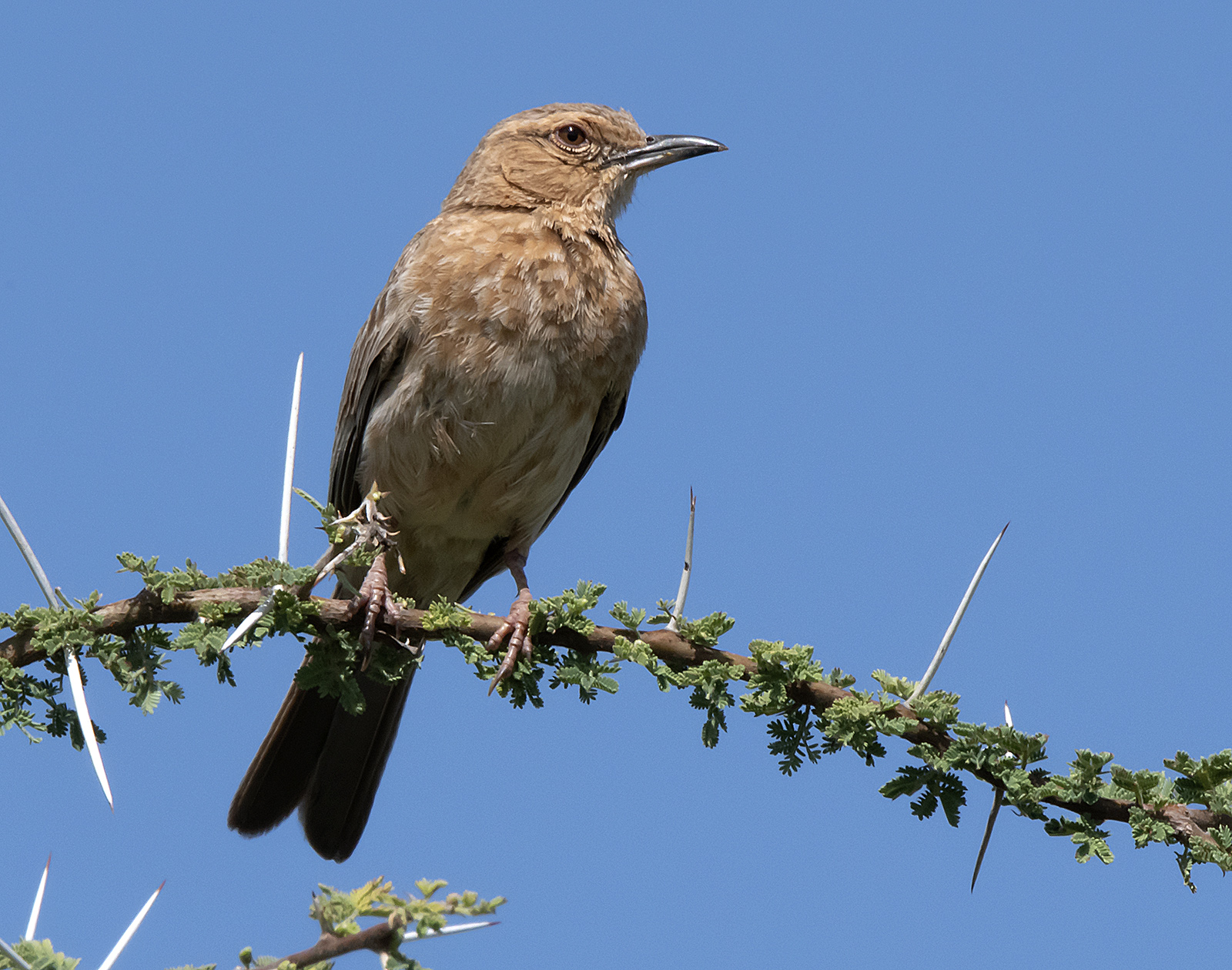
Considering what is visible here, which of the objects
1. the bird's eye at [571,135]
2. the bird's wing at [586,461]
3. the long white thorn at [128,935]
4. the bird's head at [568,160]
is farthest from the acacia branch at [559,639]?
the bird's eye at [571,135]

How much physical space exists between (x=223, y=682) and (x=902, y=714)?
1624 millimetres

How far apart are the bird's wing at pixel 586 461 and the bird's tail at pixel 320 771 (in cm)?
82

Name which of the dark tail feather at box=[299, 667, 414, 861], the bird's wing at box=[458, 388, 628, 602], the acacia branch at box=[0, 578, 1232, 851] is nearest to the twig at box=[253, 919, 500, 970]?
the acacia branch at box=[0, 578, 1232, 851]

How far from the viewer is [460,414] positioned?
4879 mm

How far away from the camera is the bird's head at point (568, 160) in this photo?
5.68 meters

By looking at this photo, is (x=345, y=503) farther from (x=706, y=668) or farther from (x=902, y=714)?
(x=902, y=714)

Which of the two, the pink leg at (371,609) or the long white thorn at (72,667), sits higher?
the pink leg at (371,609)

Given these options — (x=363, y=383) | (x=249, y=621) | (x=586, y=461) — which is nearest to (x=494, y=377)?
(x=363, y=383)

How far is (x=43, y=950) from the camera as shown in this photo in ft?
8.04

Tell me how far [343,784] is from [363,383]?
1629 mm

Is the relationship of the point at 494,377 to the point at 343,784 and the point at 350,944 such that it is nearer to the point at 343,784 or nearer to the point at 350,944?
the point at 343,784

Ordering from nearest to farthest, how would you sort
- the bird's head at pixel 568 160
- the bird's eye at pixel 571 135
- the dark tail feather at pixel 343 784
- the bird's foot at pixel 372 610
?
the bird's foot at pixel 372 610, the dark tail feather at pixel 343 784, the bird's head at pixel 568 160, the bird's eye at pixel 571 135

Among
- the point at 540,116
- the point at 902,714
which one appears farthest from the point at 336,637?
the point at 540,116

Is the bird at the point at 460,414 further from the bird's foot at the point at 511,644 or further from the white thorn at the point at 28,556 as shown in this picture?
the white thorn at the point at 28,556
